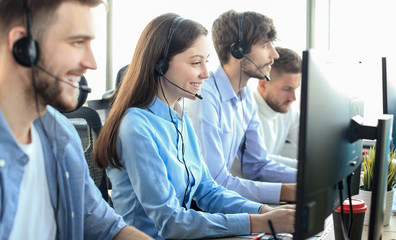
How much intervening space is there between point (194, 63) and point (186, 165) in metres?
0.35

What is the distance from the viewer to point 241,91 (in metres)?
2.36

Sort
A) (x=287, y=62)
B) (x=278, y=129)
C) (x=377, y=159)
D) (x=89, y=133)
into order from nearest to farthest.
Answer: (x=377, y=159), (x=89, y=133), (x=287, y=62), (x=278, y=129)

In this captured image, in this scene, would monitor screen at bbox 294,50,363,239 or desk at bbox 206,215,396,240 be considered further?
desk at bbox 206,215,396,240

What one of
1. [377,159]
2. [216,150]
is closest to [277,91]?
[216,150]

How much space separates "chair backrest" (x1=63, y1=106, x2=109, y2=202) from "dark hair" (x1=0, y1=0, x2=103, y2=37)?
0.71m

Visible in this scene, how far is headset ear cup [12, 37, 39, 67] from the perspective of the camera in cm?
98

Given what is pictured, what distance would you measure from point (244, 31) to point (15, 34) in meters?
1.47

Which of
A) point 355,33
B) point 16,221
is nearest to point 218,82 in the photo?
point 16,221

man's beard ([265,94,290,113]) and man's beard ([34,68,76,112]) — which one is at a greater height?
man's beard ([34,68,76,112])

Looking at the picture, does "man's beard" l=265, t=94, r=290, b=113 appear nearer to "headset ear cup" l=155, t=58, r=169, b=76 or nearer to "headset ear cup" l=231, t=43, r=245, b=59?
"headset ear cup" l=231, t=43, r=245, b=59

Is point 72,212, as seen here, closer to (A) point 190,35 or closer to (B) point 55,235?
(B) point 55,235

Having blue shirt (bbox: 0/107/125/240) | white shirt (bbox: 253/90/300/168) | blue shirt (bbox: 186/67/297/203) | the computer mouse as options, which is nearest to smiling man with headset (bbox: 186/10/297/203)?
blue shirt (bbox: 186/67/297/203)

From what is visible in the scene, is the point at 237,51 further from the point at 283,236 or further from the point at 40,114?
the point at 40,114

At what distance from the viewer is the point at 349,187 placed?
1105mm
